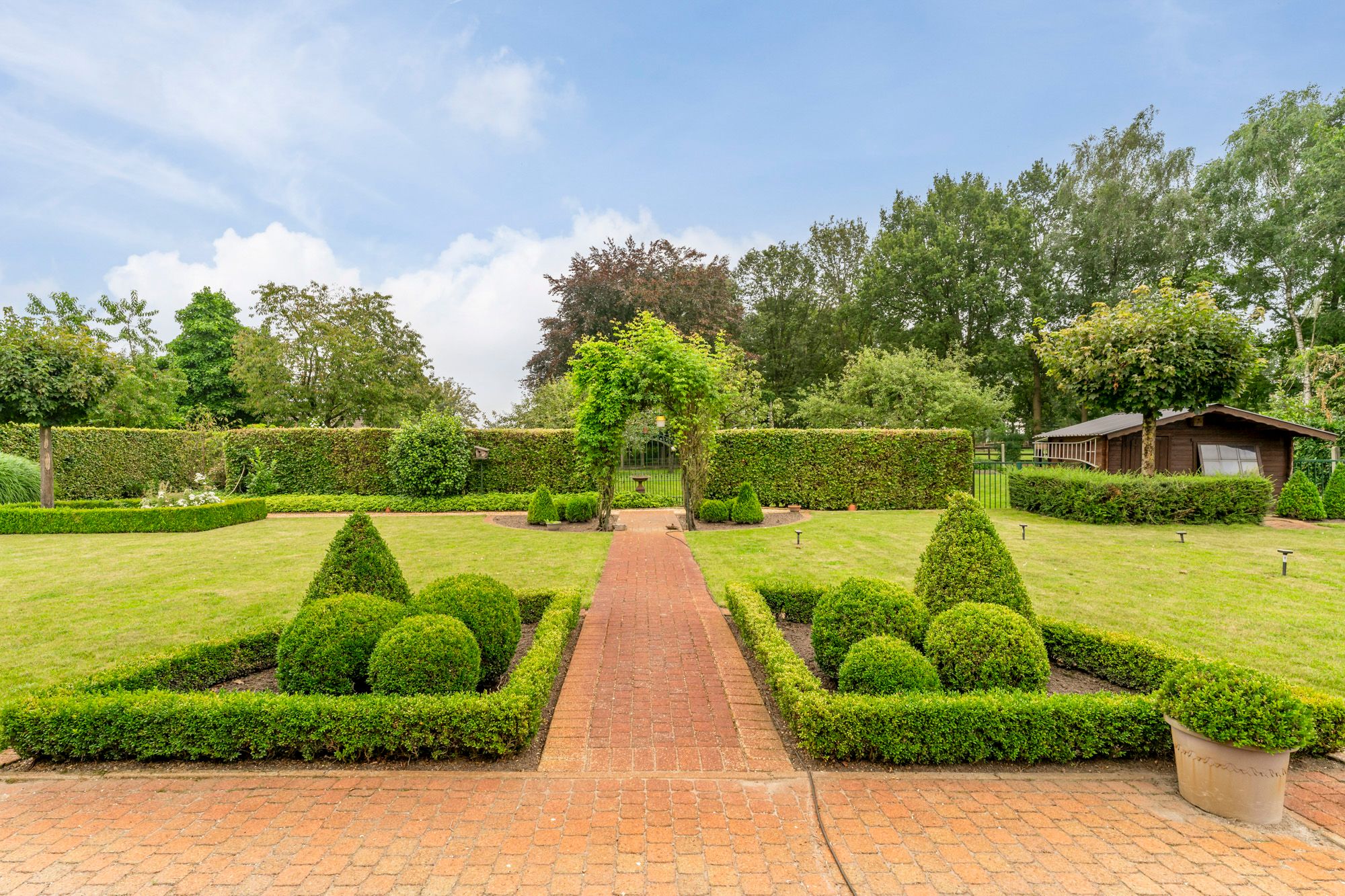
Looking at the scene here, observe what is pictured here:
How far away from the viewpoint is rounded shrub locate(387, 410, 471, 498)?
1616 centimetres

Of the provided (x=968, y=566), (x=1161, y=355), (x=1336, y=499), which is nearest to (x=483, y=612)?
(x=968, y=566)

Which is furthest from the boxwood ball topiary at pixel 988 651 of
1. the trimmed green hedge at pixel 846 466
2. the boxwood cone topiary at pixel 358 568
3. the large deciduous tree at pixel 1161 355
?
the large deciduous tree at pixel 1161 355

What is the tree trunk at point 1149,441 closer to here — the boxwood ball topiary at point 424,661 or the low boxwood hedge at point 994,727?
the low boxwood hedge at point 994,727

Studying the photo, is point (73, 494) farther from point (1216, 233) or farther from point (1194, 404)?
point (1216, 233)

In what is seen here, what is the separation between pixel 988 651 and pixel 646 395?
8959mm

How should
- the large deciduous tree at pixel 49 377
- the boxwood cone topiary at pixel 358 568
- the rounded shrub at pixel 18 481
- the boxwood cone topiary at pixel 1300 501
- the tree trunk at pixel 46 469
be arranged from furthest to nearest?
the rounded shrub at pixel 18 481 < the tree trunk at pixel 46 469 < the boxwood cone topiary at pixel 1300 501 < the large deciduous tree at pixel 49 377 < the boxwood cone topiary at pixel 358 568

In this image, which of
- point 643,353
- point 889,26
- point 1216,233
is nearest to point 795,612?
point 643,353

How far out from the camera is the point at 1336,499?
42.6 ft

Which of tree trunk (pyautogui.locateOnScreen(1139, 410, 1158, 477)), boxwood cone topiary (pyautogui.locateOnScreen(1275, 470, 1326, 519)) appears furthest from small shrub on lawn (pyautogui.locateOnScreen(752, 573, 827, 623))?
boxwood cone topiary (pyautogui.locateOnScreen(1275, 470, 1326, 519))

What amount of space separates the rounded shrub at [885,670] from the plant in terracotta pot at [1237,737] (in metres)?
1.20

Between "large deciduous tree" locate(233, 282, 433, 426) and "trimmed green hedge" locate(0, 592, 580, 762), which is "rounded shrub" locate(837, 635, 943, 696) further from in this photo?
"large deciduous tree" locate(233, 282, 433, 426)

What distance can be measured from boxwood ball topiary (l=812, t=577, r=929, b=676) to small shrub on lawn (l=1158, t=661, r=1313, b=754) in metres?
1.48

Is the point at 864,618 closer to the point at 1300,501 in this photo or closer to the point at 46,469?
the point at 1300,501

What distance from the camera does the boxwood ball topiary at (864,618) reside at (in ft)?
13.4
